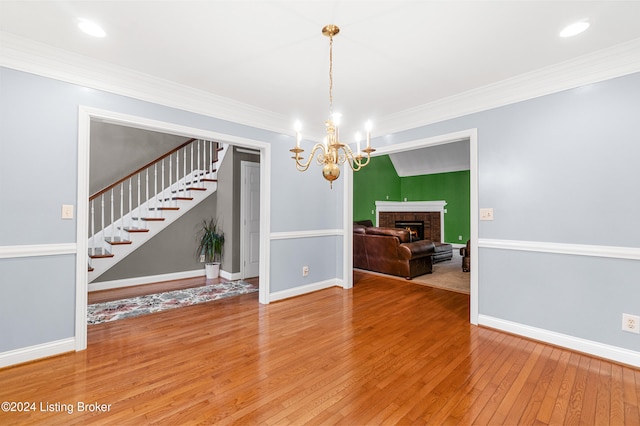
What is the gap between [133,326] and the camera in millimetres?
3143

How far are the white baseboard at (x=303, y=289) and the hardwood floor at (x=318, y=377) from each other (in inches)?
26.0

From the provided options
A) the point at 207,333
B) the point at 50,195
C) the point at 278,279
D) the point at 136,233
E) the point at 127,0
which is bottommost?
the point at 207,333

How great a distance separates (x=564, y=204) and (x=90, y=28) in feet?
14.0

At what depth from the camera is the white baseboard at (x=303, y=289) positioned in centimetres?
401

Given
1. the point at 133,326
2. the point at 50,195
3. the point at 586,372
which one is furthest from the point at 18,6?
the point at 586,372

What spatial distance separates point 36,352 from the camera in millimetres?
2395

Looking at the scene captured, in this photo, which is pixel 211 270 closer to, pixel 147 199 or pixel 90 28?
pixel 147 199

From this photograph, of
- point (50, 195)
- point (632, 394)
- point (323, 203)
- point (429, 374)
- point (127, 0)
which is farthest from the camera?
point (323, 203)

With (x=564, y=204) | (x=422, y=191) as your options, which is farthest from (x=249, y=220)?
(x=422, y=191)

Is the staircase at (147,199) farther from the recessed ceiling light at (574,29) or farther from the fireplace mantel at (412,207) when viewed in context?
the fireplace mantel at (412,207)

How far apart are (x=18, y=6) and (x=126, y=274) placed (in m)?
3.85

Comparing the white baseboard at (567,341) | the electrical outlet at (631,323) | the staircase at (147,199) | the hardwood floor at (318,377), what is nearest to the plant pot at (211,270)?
the staircase at (147,199)

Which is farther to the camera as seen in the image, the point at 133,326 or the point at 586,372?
the point at 133,326

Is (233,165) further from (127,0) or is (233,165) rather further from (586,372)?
(586,372)
